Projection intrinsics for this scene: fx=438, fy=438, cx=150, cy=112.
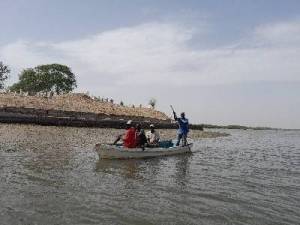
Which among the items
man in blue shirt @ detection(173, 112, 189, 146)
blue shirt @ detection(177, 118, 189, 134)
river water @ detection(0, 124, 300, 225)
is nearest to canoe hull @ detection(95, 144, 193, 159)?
river water @ detection(0, 124, 300, 225)

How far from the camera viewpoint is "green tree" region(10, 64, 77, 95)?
365 feet

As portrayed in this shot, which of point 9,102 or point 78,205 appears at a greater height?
point 9,102

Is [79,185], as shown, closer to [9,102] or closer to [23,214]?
[23,214]

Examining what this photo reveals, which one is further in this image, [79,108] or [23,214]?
[79,108]

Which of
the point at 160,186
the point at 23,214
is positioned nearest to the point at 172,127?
the point at 160,186

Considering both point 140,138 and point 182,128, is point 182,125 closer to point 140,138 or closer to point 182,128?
point 182,128

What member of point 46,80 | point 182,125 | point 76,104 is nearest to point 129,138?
point 182,125

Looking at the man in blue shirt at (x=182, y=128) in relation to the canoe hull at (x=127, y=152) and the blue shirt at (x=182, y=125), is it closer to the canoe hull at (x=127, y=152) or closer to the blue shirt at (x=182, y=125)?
the blue shirt at (x=182, y=125)

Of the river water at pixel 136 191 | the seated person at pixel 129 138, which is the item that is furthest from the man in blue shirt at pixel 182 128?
the river water at pixel 136 191

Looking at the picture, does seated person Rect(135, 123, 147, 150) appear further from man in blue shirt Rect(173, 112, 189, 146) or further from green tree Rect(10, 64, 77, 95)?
green tree Rect(10, 64, 77, 95)

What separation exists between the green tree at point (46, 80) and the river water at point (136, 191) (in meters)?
89.3

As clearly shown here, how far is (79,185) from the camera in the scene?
51.1 feet

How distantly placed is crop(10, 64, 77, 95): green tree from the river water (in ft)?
293

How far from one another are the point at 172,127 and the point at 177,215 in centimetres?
6205
